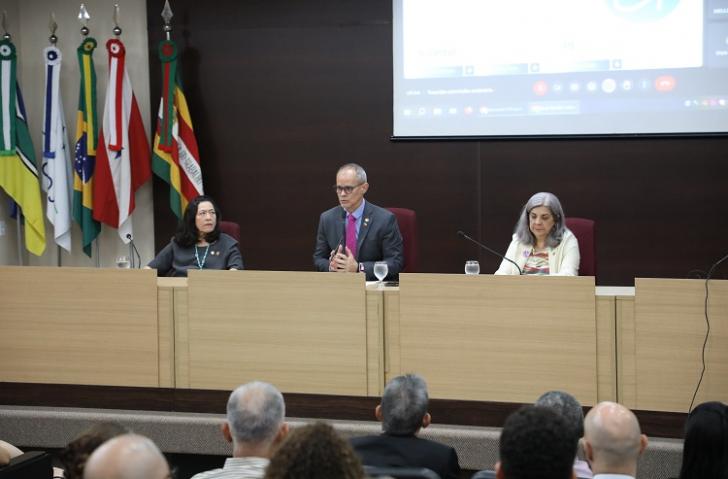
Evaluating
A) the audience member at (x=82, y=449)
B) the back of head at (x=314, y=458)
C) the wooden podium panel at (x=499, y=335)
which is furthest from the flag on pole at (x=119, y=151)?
the back of head at (x=314, y=458)

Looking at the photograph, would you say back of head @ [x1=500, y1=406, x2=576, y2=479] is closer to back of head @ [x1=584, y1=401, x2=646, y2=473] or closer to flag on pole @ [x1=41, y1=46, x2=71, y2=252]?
back of head @ [x1=584, y1=401, x2=646, y2=473]

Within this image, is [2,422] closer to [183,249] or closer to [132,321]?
[132,321]

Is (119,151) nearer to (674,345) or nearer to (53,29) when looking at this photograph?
(53,29)

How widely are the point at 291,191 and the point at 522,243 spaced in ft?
7.67

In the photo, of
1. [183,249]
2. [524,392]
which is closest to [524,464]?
[524,392]

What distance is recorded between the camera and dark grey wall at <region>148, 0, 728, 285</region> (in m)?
6.19

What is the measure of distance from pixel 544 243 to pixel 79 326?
2.35 m

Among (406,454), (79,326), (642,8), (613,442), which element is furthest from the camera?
(642,8)

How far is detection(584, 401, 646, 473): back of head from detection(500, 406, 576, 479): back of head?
0.33 m

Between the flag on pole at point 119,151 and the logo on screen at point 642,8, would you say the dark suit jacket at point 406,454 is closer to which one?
the logo on screen at point 642,8

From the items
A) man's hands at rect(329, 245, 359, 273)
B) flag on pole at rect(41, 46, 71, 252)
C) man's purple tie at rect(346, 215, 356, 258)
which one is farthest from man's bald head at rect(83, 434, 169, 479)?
flag on pole at rect(41, 46, 71, 252)

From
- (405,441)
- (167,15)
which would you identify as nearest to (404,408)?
(405,441)

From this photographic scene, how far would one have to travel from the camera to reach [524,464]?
2018mm

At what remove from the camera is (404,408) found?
9.12 feet
